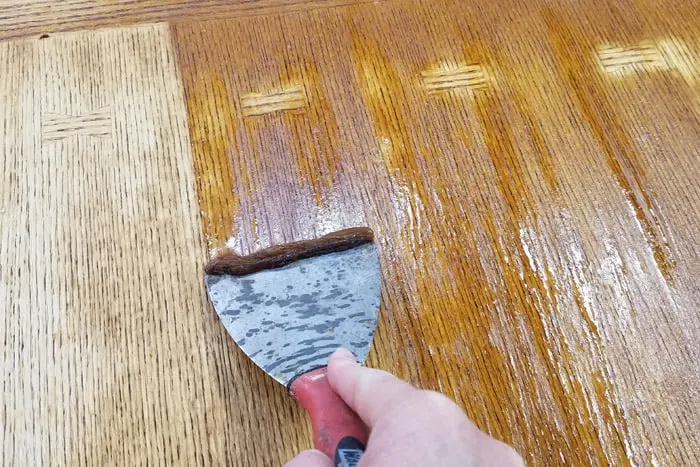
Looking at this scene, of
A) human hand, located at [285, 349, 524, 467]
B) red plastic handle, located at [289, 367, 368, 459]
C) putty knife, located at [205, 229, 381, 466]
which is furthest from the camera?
putty knife, located at [205, 229, 381, 466]

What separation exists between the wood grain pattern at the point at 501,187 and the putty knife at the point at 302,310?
5 cm

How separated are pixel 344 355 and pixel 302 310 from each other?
0.09 m

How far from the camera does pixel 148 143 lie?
34.6 inches

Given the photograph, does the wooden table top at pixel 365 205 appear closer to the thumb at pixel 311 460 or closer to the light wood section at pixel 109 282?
the light wood section at pixel 109 282

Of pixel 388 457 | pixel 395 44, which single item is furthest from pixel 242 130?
pixel 388 457

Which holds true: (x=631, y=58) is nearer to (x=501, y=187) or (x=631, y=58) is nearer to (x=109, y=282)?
(x=501, y=187)

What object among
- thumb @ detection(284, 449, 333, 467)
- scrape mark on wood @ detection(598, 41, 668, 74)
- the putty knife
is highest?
scrape mark on wood @ detection(598, 41, 668, 74)

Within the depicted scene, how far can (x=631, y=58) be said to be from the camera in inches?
39.0

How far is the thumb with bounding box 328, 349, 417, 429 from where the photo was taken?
0.53m

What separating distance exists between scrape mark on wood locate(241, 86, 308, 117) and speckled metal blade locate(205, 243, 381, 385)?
259 millimetres

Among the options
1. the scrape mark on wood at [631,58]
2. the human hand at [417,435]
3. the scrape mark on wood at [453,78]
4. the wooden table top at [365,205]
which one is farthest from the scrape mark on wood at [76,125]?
the scrape mark on wood at [631,58]

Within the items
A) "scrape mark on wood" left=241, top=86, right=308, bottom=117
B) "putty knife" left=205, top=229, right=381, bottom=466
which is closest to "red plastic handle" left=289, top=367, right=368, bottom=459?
"putty knife" left=205, top=229, right=381, bottom=466

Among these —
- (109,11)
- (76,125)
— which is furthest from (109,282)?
(109,11)

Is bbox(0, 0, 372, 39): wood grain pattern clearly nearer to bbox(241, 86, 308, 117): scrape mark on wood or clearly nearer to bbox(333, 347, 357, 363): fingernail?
bbox(241, 86, 308, 117): scrape mark on wood
